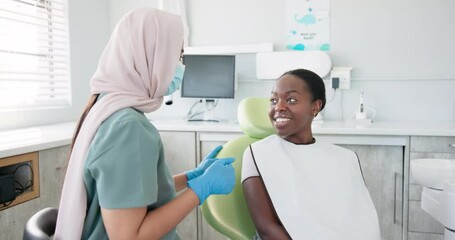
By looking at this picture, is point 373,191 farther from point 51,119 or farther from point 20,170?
point 51,119

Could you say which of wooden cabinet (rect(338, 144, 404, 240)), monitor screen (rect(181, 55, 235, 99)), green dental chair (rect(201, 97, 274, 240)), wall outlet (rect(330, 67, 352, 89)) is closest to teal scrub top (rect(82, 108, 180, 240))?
green dental chair (rect(201, 97, 274, 240))

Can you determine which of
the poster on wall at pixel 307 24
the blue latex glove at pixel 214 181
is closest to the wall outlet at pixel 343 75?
the poster on wall at pixel 307 24

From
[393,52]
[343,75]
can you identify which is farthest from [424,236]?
[393,52]

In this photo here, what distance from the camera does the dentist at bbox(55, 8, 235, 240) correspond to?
0.86m

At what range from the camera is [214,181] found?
3.60 feet

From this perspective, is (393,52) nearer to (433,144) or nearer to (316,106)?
(433,144)

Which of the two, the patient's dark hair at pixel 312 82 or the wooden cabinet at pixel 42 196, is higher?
the patient's dark hair at pixel 312 82

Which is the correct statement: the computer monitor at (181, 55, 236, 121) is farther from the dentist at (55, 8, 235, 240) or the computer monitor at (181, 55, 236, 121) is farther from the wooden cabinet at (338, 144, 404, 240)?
the dentist at (55, 8, 235, 240)

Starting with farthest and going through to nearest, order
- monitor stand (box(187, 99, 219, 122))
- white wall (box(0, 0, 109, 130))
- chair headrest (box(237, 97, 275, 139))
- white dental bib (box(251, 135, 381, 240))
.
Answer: monitor stand (box(187, 99, 219, 122)) < white wall (box(0, 0, 109, 130)) < chair headrest (box(237, 97, 275, 139)) < white dental bib (box(251, 135, 381, 240))

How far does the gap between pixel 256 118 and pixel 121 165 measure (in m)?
0.78

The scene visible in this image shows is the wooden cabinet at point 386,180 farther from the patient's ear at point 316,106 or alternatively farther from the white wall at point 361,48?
the patient's ear at point 316,106

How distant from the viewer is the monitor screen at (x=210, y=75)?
265cm

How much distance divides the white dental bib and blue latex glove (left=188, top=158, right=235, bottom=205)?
0.17 metres

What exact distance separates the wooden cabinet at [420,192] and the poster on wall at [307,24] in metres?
1.00
